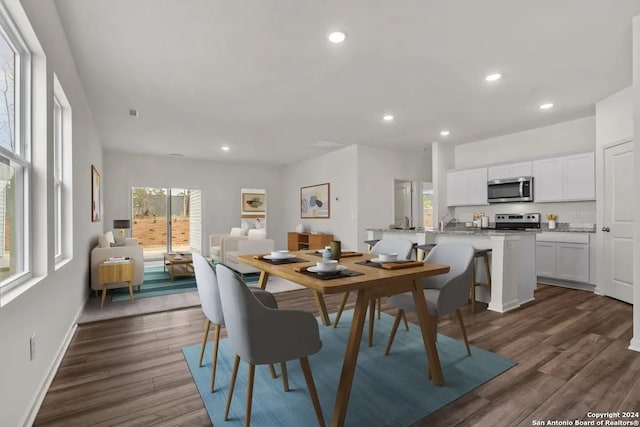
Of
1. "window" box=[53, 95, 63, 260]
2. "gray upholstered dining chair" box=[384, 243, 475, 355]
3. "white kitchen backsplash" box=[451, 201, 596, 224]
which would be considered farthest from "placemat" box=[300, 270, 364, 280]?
"white kitchen backsplash" box=[451, 201, 596, 224]

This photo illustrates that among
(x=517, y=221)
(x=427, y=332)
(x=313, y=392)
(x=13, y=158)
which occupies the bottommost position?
(x=313, y=392)

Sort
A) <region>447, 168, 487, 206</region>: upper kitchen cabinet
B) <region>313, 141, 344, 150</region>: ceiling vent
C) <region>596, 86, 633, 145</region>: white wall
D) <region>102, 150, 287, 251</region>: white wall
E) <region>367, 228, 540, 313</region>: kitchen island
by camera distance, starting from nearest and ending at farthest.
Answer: <region>367, 228, 540, 313</region>: kitchen island, <region>596, 86, 633, 145</region>: white wall, <region>447, 168, 487, 206</region>: upper kitchen cabinet, <region>313, 141, 344, 150</region>: ceiling vent, <region>102, 150, 287, 251</region>: white wall

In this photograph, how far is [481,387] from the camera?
1.99 meters

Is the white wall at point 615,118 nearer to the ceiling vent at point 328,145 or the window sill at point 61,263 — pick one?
the ceiling vent at point 328,145

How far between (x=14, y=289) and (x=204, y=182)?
6.63 metres

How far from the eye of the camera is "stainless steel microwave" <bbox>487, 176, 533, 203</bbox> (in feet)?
16.9

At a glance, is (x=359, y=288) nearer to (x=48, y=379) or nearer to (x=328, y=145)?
(x=48, y=379)

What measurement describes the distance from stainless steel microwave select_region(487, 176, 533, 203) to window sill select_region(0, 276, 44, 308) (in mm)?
6083

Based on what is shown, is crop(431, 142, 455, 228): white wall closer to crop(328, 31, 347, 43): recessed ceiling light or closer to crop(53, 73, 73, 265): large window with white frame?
crop(328, 31, 347, 43): recessed ceiling light

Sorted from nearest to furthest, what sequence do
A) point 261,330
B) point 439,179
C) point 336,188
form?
point 261,330 → point 439,179 → point 336,188

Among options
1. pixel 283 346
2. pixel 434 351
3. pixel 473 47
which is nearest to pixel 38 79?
pixel 283 346

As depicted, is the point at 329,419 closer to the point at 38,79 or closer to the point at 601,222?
the point at 38,79

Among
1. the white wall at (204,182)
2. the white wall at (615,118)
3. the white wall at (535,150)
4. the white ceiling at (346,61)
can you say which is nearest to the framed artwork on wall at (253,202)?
the white wall at (204,182)

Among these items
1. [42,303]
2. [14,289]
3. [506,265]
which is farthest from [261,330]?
[506,265]
